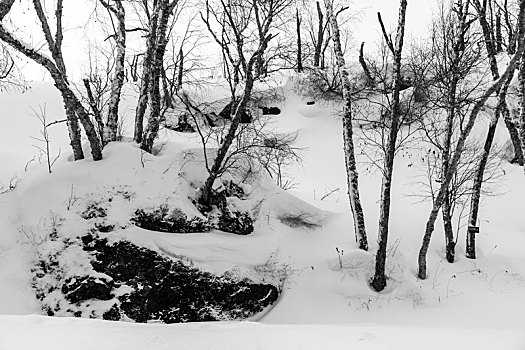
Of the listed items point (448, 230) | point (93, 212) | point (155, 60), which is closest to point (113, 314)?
point (93, 212)

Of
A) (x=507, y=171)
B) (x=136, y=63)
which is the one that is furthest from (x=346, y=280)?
(x=136, y=63)

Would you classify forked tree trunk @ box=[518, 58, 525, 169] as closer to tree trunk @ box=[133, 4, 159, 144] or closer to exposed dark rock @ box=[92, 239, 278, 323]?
exposed dark rock @ box=[92, 239, 278, 323]

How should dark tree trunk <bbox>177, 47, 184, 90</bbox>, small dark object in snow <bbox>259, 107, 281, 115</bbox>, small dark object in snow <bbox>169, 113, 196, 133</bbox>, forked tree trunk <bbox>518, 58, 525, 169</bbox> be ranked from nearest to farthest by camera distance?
forked tree trunk <bbox>518, 58, 525, 169</bbox> → dark tree trunk <bbox>177, 47, 184, 90</bbox> → small dark object in snow <bbox>169, 113, 196, 133</bbox> → small dark object in snow <bbox>259, 107, 281, 115</bbox>

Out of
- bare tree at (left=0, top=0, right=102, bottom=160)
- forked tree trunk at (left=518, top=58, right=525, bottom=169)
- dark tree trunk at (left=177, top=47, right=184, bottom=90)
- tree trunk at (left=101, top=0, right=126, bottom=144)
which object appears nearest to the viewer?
bare tree at (left=0, top=0, right=102, bottom=160)

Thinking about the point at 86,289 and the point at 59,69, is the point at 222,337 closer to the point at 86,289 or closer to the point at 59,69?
the point at 86,289

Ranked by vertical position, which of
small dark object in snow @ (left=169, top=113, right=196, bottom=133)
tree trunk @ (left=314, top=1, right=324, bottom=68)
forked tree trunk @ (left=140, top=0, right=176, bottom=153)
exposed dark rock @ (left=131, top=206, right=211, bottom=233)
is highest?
tree trunk @ (left=314, top=1, right=324, bottom=68)

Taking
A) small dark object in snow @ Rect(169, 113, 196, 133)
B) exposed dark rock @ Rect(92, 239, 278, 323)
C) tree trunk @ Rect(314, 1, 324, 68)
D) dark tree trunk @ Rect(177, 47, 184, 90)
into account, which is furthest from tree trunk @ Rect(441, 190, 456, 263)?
tree trunk @ Rect(314, 1, 324, 68)

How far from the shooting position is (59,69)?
28.8 ft

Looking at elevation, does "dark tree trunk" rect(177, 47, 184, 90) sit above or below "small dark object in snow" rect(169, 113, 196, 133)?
above

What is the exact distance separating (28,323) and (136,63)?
18.7 metres

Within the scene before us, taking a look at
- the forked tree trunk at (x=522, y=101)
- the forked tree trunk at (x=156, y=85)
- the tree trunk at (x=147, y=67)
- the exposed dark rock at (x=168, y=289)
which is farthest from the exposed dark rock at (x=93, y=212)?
the forked tree trunk at (x=522, y=101)

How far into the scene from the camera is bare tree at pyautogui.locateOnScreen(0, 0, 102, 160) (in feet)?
22.5

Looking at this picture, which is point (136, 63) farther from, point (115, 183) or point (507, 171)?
point (507, 171)

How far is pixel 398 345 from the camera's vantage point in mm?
3617
